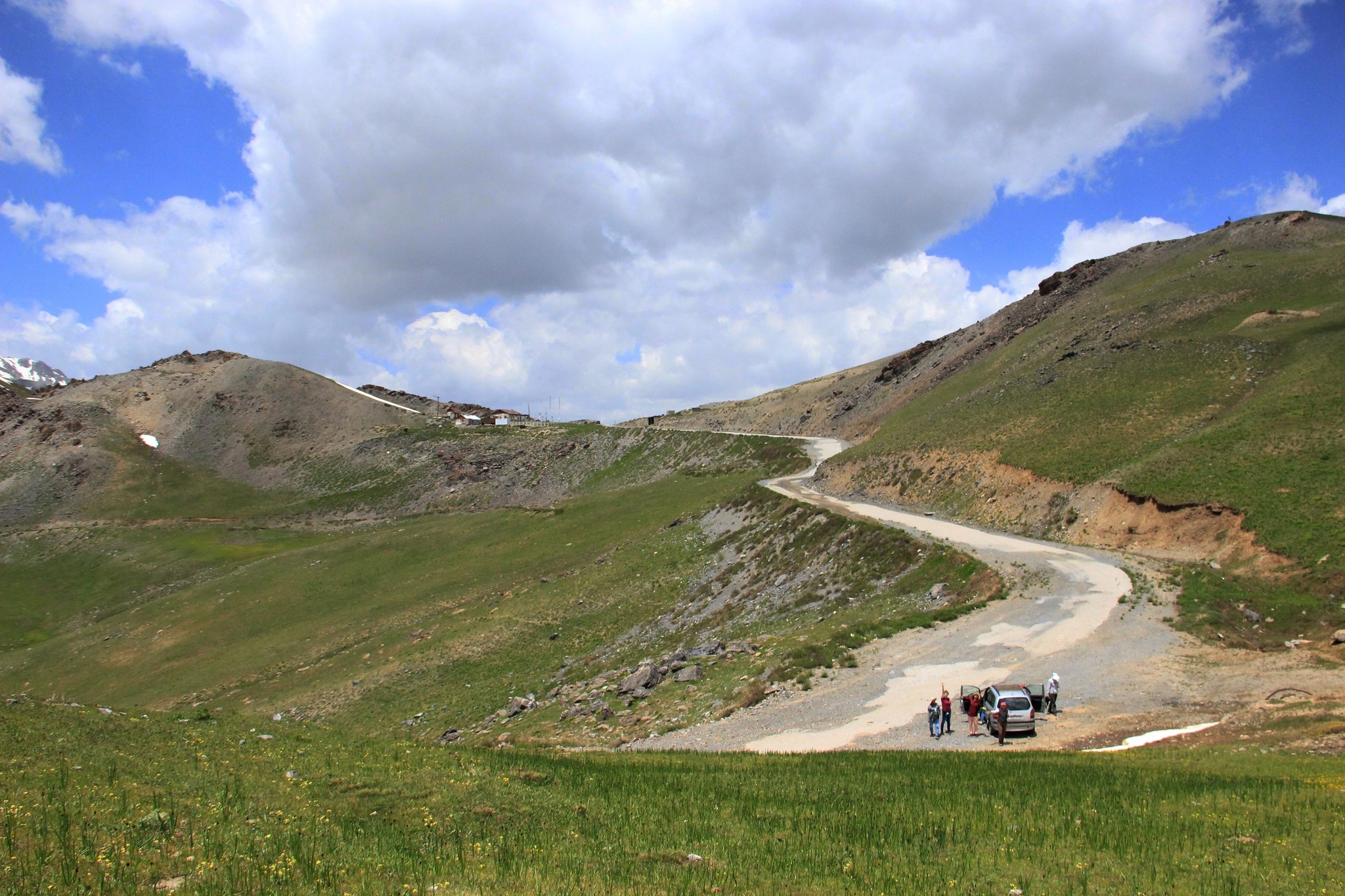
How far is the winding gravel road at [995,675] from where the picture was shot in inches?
829

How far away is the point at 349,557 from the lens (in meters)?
71.8

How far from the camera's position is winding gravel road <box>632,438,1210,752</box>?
21.1 metres

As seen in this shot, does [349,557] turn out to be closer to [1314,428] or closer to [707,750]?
[707,750]

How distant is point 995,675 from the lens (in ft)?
78.4

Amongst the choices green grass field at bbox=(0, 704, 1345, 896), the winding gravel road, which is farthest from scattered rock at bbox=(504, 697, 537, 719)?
green grass field at bbox=(0, 704, 1345, 896)

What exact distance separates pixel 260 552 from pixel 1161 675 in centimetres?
9040

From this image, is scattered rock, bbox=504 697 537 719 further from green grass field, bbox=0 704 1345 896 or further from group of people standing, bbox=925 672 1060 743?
group of people standing, bbox=925 672 1060 743

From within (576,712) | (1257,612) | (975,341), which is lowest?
(576,712)

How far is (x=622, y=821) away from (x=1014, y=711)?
13.3 m

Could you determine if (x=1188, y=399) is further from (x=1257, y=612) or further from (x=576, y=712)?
(x=576, y=712)

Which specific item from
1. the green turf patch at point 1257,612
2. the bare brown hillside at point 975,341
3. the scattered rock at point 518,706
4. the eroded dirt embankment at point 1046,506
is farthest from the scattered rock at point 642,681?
the bare brown hillside at point 975,341

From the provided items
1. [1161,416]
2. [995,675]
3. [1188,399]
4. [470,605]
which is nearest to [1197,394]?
[1188,399]

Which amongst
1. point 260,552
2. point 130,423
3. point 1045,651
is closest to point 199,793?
point 1045,651

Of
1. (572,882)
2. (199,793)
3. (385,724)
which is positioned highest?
(199,793)
